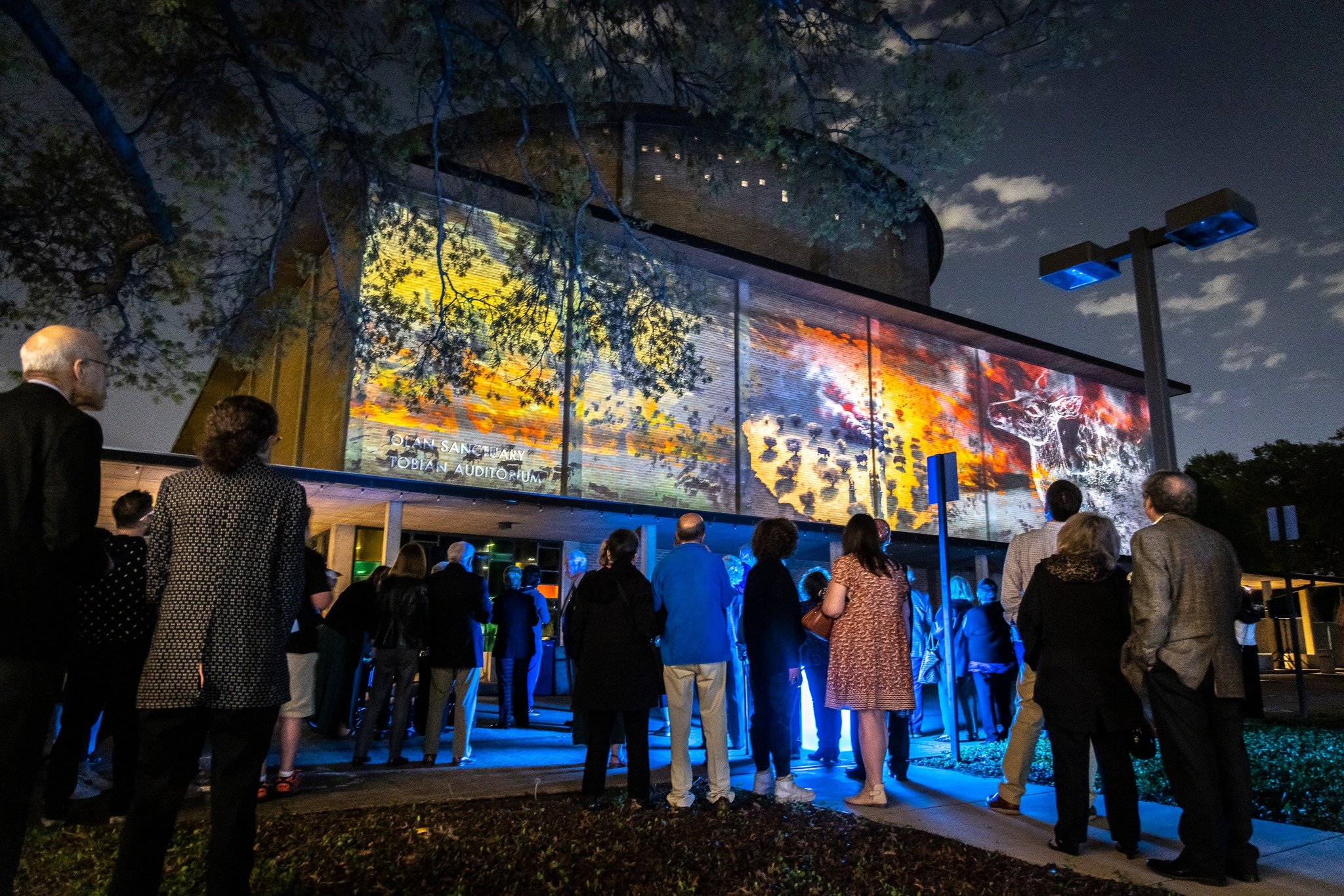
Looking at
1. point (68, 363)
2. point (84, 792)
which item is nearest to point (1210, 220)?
point (68, 363)

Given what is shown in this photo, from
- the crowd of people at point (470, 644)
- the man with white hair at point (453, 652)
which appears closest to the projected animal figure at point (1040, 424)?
the crowd of people at point (470, 644)

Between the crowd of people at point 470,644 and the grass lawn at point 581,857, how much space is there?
1.70 ft

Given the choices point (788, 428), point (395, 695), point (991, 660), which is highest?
point (788, 428)

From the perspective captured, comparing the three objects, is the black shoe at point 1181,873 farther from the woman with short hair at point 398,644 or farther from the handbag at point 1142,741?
the woman with short hair at point 398,644

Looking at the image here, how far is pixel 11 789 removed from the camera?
2.81 metres

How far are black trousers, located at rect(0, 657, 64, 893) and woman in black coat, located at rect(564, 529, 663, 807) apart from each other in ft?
10.5

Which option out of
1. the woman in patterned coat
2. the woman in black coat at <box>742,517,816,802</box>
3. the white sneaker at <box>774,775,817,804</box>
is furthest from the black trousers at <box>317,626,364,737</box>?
the woman in patterned coat

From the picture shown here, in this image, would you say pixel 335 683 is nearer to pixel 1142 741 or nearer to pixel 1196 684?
pixel 1142 741

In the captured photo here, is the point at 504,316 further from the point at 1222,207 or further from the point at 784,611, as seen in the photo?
the point at 1222,207

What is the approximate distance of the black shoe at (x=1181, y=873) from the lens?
4.15 m

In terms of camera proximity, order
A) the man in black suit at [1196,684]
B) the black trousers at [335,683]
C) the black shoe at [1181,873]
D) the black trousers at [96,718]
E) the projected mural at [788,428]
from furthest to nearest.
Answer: the projected mural at [788,428] → the black trousers at [335,683] → the black trousers at [96,718] → the man in black suit at [1196,684] → the black shoe at [1181,873]

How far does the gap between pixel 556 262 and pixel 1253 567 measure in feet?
138

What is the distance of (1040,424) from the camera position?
92.7 ft

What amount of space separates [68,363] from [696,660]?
3823mm
